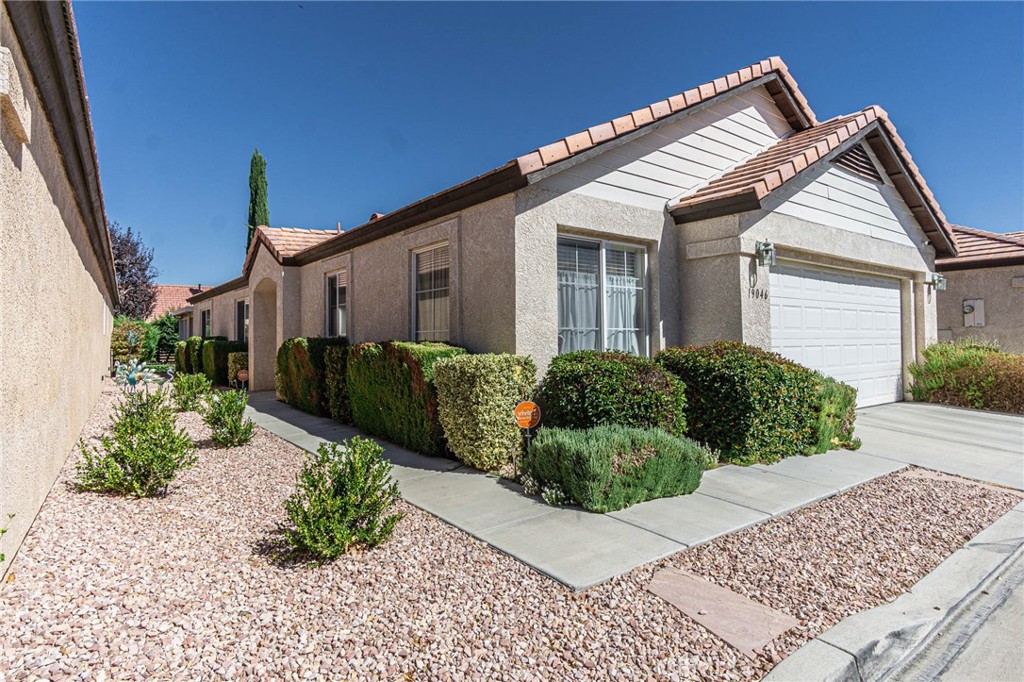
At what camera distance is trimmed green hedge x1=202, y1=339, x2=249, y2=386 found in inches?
608

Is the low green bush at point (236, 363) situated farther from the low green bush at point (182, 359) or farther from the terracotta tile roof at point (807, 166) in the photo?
the terracotta tile roof at point (807, 166)

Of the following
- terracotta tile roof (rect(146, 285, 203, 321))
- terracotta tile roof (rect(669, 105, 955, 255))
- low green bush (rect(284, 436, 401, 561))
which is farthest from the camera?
terracotta tile roof (rect(146, 285, 203, 321))

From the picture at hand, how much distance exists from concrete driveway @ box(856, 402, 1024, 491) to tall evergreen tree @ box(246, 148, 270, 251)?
2727 centimetres

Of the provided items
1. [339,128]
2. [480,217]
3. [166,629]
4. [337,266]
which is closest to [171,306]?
[339,128]

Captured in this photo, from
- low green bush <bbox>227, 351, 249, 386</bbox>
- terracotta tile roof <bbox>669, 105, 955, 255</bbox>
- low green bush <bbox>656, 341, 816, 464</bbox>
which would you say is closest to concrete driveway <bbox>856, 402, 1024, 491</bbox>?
low green bush <bbox>656, 341, 816, 464</bbox>

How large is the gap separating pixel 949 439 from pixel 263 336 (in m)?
15.0

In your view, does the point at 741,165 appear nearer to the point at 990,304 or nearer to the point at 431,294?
the point at 431,294

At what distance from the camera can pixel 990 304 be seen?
517 inches

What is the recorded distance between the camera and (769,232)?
8219 mm

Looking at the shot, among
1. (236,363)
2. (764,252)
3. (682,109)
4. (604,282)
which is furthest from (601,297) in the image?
(236,363)

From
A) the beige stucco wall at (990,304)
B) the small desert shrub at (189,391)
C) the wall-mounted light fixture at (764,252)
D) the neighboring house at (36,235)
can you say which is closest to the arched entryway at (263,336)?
the small desert shrub at (189,391)

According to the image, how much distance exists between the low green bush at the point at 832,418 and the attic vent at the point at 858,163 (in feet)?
15.5

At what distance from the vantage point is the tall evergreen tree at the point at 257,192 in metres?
27.1

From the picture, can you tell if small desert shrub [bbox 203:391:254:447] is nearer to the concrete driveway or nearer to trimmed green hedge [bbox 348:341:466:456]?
trimmed green hedge [bbox 348:341:466:456]
